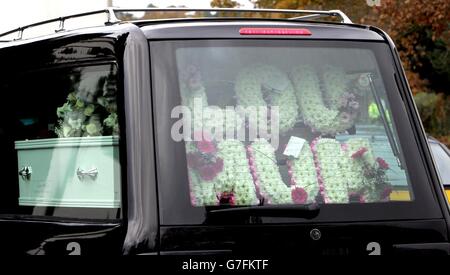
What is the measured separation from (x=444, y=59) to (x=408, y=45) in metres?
15.0

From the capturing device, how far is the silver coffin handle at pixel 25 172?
5664mm

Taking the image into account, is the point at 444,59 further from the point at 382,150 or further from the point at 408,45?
the point at 382,150

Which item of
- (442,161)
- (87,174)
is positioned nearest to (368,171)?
(87,174)

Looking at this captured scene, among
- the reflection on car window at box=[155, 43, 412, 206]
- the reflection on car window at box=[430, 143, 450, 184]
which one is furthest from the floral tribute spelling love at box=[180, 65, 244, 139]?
the reflection on car window at box=[430, 143, 450, 184]

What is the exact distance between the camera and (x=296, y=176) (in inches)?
201

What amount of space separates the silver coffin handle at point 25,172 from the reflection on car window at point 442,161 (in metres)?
4.37

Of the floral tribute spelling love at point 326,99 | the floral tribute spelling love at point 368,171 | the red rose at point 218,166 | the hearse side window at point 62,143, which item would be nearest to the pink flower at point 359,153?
the floral tribute spelling love at point 368,171

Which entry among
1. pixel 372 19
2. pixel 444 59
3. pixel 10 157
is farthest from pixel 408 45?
pixel 10 157

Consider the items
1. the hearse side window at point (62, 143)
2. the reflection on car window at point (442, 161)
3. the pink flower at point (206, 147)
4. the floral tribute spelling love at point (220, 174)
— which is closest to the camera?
the floral tribute spelling love at point (220, 174)

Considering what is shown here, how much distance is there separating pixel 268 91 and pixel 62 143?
3.19 feet

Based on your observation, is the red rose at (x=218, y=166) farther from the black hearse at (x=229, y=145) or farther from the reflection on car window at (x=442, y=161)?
the reflection on car window at (x=442, y=161)

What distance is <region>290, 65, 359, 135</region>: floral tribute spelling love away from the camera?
5.27 m

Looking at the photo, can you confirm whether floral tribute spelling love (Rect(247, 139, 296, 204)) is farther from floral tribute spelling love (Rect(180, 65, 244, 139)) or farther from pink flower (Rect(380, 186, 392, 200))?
pink flower (Rect(380, 186, 392, 200))
